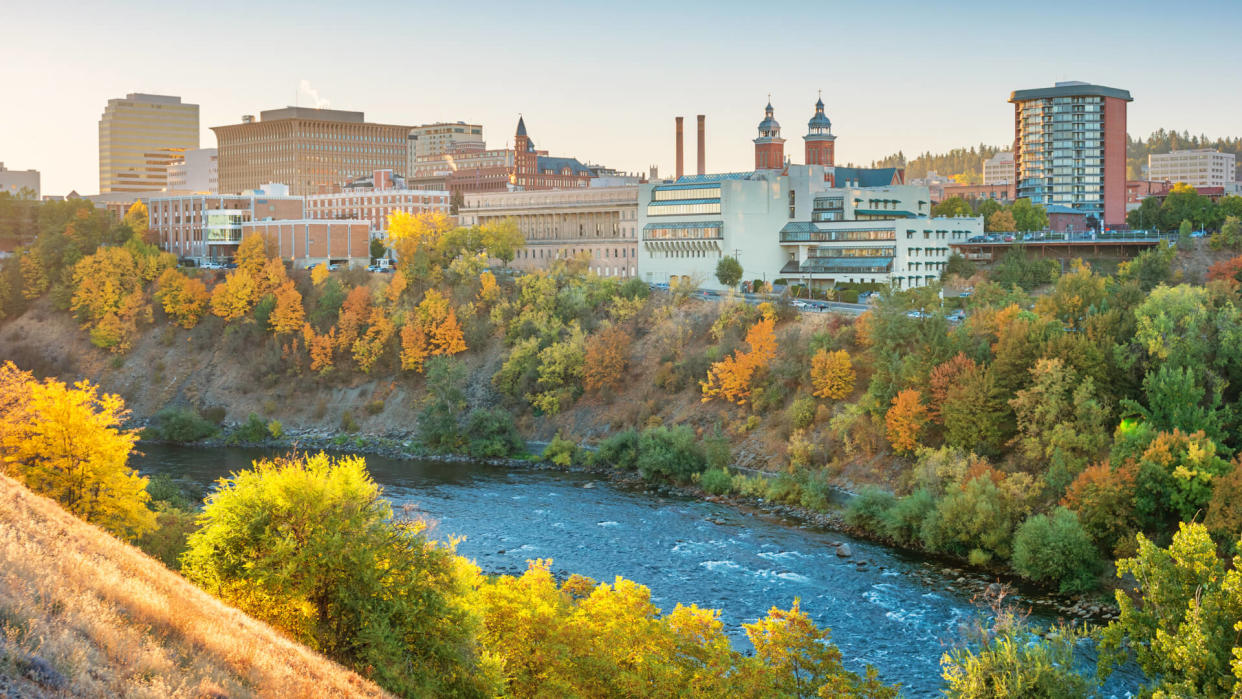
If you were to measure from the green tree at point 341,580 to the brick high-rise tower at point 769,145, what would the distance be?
108 metres

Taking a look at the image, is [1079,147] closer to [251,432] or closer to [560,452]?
[560,452]

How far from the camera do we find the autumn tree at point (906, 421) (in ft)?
213

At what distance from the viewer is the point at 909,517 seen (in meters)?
56.2

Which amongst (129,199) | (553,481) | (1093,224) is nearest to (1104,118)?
(1093,224)

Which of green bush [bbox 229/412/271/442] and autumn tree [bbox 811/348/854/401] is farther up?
autumn tree [bbox 811/348/854/401]

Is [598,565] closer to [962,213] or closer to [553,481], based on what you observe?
[553,481]

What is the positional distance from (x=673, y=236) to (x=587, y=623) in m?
88.0

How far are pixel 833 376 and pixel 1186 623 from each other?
43.3 m

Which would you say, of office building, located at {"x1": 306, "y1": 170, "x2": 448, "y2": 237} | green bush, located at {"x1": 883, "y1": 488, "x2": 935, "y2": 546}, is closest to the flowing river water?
green bush, located at {"x1": 883, "y1": 488, "x2": 935, "y2": 546}

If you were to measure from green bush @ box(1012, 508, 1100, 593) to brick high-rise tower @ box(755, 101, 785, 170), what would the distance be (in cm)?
8777

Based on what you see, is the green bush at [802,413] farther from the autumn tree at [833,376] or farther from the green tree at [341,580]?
the green tree at [341,580]

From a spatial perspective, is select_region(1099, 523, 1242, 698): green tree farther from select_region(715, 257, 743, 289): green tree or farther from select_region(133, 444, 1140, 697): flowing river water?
select_region(715, 257, 743, 289): green tree

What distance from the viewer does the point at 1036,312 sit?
70875mm

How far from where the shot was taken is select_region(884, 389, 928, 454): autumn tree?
6481 cm
